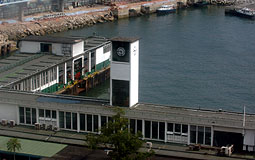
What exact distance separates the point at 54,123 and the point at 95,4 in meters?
60.7

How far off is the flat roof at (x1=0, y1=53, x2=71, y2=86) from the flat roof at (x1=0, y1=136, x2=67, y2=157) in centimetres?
881

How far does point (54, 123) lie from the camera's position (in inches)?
986

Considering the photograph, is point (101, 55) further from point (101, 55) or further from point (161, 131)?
point (161, 131)

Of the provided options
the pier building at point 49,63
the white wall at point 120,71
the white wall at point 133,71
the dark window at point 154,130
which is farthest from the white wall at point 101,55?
the dark window at point 154,130

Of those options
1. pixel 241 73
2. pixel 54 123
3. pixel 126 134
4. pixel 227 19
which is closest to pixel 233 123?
pixel 126 134

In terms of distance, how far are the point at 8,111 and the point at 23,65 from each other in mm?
9911

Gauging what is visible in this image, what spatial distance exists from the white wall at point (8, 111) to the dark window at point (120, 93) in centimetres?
437

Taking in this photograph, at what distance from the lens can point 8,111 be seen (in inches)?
1019

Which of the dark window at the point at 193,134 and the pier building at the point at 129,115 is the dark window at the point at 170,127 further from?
the dark window at the point at 193,134

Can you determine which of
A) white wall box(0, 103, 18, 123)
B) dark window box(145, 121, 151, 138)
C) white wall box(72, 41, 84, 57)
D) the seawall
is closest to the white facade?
white wall box(72, 41, 84, 57)

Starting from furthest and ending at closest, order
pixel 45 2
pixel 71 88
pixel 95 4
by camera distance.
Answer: pixel 95 4, pixel 45 2, pixel 71 88

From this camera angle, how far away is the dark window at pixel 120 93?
2511 cm

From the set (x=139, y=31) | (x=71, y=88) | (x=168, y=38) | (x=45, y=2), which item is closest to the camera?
(x=71, y=88)

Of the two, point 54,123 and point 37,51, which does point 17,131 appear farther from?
point 37,51
